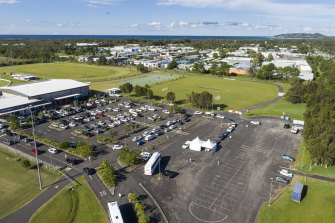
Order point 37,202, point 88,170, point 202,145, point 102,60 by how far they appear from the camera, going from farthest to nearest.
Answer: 1. point 102,60
2. point 202,145
3. point 88,170
4. point 37,202

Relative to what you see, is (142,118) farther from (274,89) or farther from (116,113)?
(274,89)

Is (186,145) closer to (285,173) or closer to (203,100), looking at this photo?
(285,173)

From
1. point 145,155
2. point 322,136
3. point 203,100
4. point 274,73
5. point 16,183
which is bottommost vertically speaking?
point 16,183

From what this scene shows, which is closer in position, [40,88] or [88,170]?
[88,170]

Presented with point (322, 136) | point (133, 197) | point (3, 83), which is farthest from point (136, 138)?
point (3, 83)

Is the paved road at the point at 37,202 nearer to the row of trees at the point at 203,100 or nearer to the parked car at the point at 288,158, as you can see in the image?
the parked car at the point at 288,158

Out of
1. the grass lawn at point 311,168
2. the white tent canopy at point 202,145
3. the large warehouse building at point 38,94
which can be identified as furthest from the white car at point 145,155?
the large warehouse building at point 38,94

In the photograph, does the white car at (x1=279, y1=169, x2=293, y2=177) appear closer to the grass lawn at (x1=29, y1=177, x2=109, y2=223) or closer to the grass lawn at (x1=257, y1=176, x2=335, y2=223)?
the grass lawn at (x1=257, y1=176, x2=335, y2=223)

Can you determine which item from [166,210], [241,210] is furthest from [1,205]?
[241,210]
